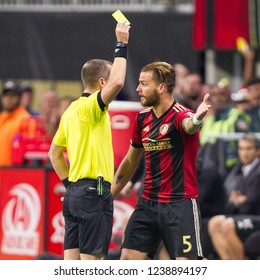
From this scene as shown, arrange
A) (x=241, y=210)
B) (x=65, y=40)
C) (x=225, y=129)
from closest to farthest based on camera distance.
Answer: (x=241, y=210), (x=225, y=129), (x=65, y=40)

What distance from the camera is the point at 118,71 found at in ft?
37.5

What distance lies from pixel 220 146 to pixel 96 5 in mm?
6291

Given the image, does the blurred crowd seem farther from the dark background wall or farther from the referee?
the referee

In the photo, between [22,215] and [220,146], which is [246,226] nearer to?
A: [220,146]

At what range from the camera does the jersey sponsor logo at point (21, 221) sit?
16922 millimetres

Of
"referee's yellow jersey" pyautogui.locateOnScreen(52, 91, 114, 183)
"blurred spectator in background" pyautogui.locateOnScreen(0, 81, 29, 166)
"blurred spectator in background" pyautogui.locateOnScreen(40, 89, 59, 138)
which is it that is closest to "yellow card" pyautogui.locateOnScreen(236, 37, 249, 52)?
"blurred spectator in background" pyautogui.locateOnScreen(40, 89, 59, 138)

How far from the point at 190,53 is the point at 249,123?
14.0ft

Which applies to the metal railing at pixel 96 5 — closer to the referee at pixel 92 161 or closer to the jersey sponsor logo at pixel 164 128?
the referee at pixel 92 161

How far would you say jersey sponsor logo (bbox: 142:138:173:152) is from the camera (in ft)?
38.3

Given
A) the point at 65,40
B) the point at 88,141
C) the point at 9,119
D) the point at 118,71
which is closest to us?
the point at 118,71

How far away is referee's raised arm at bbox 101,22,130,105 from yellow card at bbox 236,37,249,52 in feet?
31.5

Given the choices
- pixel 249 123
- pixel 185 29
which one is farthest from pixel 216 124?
pixel 185 29

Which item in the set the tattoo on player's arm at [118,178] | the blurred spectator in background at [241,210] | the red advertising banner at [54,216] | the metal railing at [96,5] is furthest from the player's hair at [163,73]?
the metal railing at [96,5]

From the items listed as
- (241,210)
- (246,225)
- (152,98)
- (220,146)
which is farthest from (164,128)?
(220,146)
